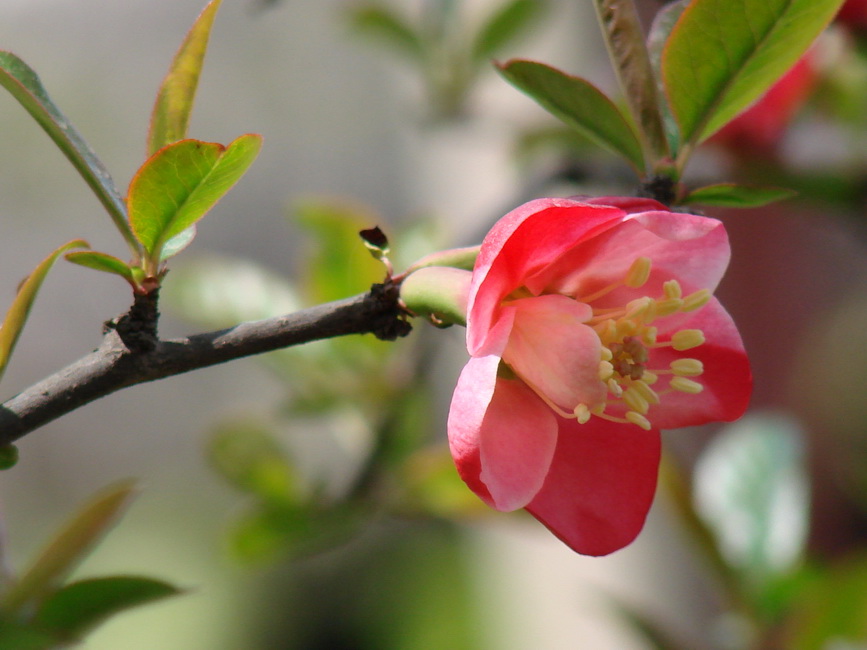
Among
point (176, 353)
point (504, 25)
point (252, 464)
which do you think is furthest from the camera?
point (504, 25)

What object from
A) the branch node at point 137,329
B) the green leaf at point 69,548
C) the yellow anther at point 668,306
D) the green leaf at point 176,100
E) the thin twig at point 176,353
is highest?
the green leaf at point 176,100

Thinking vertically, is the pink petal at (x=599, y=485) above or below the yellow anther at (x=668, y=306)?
below

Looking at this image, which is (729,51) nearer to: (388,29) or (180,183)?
(180,183)

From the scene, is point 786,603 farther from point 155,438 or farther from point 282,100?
point 282,100

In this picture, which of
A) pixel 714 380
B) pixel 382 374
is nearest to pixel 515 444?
pixel 714 380

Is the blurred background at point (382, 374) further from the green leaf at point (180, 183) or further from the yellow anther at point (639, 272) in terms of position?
the yellow anther at point (639, 272)

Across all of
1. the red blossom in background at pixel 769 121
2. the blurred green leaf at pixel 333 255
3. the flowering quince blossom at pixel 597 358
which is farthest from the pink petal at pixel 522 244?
the red blossom in background at pixel 769 121

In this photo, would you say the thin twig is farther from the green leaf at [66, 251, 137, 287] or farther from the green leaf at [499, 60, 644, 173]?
the green leaf at [499, 60, 644, 173]
